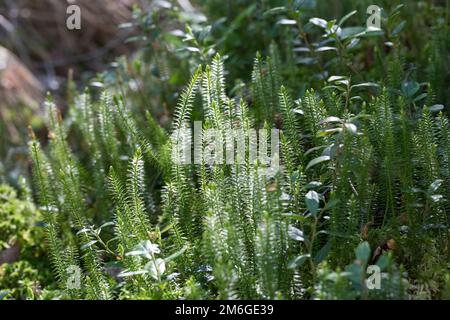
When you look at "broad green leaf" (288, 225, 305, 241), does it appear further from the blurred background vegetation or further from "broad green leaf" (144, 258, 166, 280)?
the blurred background vegetation

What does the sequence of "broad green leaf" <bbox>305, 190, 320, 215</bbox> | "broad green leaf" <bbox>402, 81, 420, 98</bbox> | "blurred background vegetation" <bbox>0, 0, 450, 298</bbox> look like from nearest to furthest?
1. "broad green leaf" <bbox>305, 190, 320, 215</bbox>
2. "broad green leaf" <bbox>402, 81, 420, 98</bbox>
3. "blurred background vegetation" <bbox>0, 0, 450, 298</bbox>

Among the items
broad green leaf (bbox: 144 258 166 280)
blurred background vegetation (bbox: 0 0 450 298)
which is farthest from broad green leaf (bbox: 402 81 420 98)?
broad green leaf (bbox: 144 258 166 280)

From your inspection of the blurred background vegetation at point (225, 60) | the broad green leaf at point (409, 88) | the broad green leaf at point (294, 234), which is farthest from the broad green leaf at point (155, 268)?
the broad green leaf at point (409, 88)

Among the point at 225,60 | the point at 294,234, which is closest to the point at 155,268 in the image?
the point at 294,234

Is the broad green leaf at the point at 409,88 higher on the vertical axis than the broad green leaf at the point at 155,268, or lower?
higher

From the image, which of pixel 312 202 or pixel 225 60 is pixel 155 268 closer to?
pixel 312 202

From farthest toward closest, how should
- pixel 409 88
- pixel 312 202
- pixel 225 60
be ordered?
1. pixel 225 60
2. pixel 409 88
3. pixel 312 202

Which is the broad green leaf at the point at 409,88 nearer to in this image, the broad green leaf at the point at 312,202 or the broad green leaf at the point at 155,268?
the broad green leaf at the point at 312,202

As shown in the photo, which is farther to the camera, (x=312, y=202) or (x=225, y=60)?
(x=225, y=60)

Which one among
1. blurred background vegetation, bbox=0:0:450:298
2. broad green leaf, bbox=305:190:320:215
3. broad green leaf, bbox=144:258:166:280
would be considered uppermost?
blurred background vegetation, bbox=0:0:450:298

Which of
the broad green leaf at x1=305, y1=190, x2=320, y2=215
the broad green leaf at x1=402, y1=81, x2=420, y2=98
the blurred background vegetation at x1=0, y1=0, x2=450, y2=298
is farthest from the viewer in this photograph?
the blurred background vegetation at x1=0, y1=0, x2=450, y2=298

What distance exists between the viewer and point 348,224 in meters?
1.81

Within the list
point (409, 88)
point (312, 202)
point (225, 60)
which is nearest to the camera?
point (312, 202)

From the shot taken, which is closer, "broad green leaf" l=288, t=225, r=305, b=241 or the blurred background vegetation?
"broad green leaf" l=288, t=225, r=305, b=241
